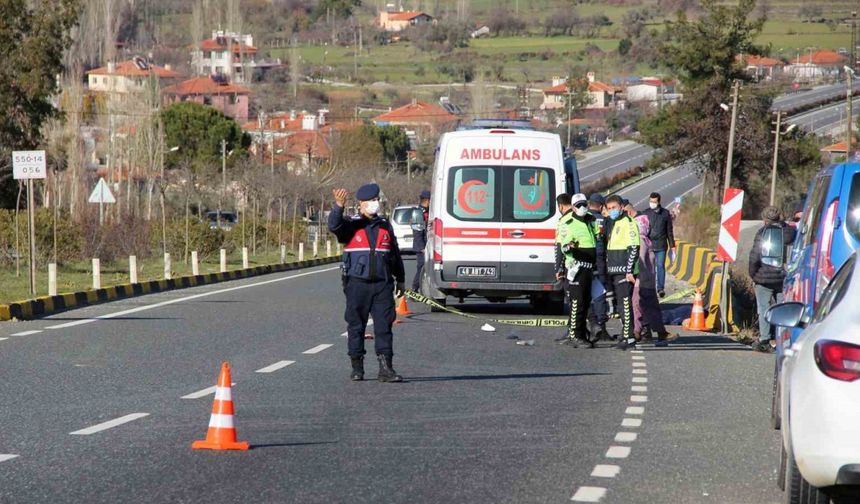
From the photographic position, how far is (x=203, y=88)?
6540 inches

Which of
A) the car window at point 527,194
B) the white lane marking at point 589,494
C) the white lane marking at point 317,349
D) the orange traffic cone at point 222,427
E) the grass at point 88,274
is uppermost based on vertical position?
the car window at point 527,194

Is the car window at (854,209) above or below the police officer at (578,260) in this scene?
above

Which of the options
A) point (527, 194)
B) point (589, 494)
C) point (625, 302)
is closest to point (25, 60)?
point (527, 194)

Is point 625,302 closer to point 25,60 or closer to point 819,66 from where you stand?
point 25,60

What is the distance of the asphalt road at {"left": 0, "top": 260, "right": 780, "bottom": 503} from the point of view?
8.32 m

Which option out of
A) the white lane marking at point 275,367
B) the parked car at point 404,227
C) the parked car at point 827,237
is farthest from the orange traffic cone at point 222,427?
the parked car at point 404,227

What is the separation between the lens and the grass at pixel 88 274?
27906mm

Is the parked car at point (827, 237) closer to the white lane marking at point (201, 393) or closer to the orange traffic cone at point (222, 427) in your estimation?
the orange traffic cone at point (222, 427)

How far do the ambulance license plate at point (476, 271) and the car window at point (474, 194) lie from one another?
0.70 m

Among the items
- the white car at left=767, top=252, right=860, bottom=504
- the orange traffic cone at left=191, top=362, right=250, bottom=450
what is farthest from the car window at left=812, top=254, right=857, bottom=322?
the orange traffic cone at left=191, top=362, right=250, bottom=450

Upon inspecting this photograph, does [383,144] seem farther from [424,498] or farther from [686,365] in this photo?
[424,498]

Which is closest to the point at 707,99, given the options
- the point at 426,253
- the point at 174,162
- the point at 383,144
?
the point at 174,162

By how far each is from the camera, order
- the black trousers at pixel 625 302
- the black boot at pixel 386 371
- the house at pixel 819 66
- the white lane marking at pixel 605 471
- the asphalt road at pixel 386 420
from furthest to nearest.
→ the house at pixel 819 66 → the black trousers at pixel 625 302 → the black boot at pixel 386 371 → the white lane marking at pixel 605 471 → the asphalt road at pixel 386 420

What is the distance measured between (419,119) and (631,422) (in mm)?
134359
